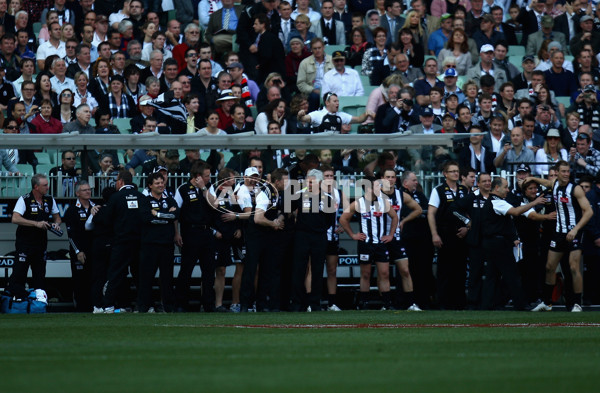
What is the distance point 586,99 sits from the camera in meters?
22.7

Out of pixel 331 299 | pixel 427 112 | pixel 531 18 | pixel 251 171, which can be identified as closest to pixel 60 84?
pixel 251 171

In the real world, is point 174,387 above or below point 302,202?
below

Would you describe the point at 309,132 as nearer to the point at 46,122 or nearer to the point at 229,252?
the point at 229,252

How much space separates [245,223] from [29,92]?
513 centimetres

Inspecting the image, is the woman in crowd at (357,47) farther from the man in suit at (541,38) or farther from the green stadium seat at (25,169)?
the green stadium seat at (25,169)

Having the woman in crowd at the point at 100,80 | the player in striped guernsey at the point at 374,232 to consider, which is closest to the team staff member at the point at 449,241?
the player in striped guernsey at the point at 374,232

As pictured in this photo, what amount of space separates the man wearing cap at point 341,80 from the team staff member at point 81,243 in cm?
586

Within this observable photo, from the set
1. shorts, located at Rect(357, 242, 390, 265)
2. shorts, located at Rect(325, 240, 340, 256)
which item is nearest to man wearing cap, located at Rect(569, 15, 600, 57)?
shorts, located at Rect(325, 240, 340, 256)

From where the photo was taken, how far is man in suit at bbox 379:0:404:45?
2505cm

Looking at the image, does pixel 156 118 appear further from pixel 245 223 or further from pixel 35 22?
pixel 35 22

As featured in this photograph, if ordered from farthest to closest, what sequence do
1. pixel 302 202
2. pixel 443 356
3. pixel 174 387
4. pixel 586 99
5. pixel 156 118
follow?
pixel 586 99, pixel 156 118, pixel 302 202, pixel 443 356, pixel 174 387

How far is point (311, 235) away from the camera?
1788 centimetres

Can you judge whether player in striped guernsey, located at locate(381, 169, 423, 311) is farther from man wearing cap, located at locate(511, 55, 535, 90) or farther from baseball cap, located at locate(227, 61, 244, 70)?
man wearing cap, located at locate(511, 55, 535, 90)

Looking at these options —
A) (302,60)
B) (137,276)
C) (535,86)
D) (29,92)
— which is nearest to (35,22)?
(29,92)
